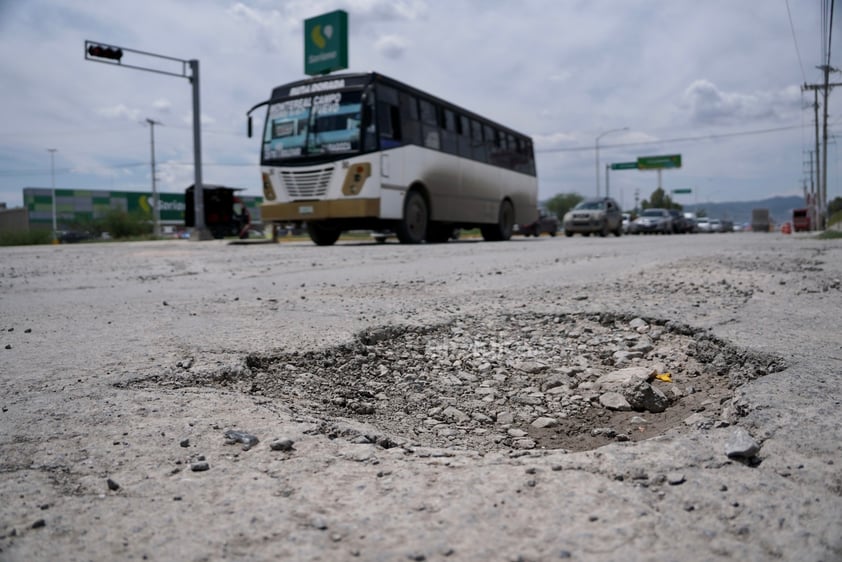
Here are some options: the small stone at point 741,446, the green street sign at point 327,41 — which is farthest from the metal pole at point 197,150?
the small stone at point 741,446

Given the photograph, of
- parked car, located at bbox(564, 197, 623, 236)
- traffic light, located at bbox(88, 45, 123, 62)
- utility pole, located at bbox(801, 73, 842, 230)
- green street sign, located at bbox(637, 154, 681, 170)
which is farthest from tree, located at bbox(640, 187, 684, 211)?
traffic light, located at bbox(88, 45, 123, 62)

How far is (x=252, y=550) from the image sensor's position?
54.4 inches

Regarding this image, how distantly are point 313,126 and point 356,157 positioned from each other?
4.17ft

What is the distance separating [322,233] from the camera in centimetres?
1512

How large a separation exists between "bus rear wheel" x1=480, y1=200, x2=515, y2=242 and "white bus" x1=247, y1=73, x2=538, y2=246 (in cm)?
365

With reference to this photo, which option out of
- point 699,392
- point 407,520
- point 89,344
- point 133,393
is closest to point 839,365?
point 699,392

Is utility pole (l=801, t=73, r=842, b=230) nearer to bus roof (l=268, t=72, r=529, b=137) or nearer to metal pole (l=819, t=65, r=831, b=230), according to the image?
metal pole (l=819, t=65, r=831, b=230)

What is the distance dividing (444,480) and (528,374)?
4.95 ft

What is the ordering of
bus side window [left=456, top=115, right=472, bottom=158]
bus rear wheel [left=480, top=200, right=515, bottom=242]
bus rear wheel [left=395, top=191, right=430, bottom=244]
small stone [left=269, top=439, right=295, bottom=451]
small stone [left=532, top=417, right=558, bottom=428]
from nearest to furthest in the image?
small stone [left=269, top=439, right=295, bottom=451], small stone [left=532, top=417, right=558, bottom=428], bus rear wheel [left=395, top=191, right=430, bottom=244], bus side window [left=456, top=115, right=472, bottom=158], bus rear wheel [left=480, top=200, right=515, bottom=242]

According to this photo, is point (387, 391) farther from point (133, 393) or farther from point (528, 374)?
point (133, 393)

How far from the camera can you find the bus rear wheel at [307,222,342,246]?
14.8m

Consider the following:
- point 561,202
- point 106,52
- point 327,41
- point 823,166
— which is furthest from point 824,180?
point 561,202

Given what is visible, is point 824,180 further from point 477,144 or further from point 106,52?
point 106,52

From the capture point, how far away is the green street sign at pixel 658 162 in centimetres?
8169
